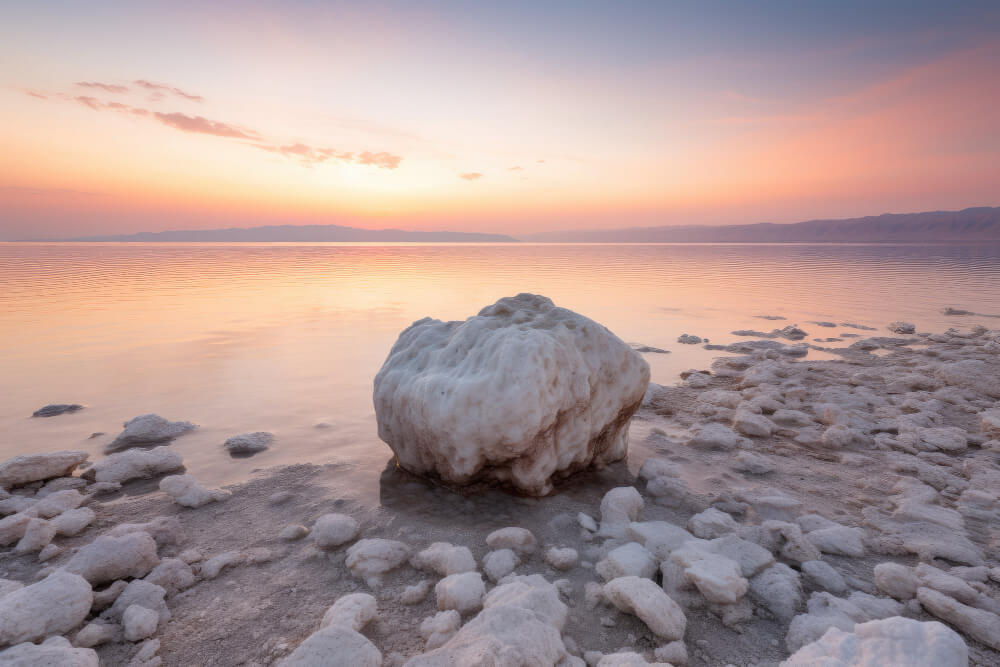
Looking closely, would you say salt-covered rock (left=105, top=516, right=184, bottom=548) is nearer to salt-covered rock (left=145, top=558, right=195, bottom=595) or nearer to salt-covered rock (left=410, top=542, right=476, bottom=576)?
salt-covered rock (left=145, top=558, right=195, bottom=595)

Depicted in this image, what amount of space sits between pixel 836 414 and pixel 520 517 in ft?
17.3

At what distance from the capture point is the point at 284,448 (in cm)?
588

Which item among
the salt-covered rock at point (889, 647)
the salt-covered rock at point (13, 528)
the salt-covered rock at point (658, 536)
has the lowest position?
the salt-covered rock at point (658, 536)

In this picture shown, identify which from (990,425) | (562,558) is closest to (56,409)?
(562,558)

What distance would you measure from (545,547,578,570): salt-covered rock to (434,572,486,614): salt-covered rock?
2.13 feet

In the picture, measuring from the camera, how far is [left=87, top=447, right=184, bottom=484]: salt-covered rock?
4.88m

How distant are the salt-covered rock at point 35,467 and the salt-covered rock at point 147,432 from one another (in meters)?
0.75

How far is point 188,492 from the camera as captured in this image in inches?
179

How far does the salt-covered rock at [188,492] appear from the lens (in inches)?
176

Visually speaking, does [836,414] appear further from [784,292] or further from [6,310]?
[6,310]

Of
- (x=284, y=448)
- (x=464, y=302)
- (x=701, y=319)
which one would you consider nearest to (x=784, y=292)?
(x=701, y=319)

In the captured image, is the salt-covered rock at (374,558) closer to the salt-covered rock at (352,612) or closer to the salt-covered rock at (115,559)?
the salt-covered rock at (352,612)

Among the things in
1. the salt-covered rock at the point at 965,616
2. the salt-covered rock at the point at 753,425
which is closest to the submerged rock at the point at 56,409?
the salt-covered rock at the point at 753,425

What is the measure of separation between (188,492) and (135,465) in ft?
3.41
